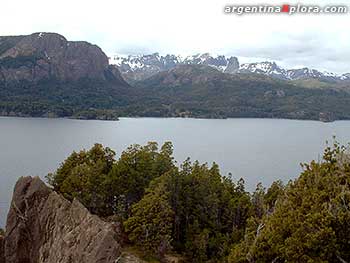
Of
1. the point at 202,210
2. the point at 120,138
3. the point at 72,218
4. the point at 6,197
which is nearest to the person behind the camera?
the point at 72,218

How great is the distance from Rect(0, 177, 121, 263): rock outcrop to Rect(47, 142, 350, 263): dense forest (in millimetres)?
8593

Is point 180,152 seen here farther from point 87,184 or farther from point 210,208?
point 87,184

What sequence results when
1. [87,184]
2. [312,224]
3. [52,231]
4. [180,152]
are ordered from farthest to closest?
[180,152] < [87,184] < [52,231] < [312,224]

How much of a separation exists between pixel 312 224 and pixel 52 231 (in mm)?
18330

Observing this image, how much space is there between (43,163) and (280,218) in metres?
79.9

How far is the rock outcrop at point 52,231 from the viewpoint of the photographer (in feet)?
76.3

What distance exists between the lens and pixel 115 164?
48.9m

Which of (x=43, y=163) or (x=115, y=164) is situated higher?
(x=115, y=164)

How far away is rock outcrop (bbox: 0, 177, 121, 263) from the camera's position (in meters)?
23.3

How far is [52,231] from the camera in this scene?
29969 mm

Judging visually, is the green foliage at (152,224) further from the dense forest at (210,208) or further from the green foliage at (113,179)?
the green foliage at (113,179)

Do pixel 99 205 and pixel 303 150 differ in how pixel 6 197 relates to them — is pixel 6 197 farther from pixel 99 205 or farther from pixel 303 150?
pixel 303 150

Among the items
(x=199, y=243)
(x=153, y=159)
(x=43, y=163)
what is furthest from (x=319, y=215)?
(x=43, y=163)

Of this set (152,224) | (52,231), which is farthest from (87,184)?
(52,231)
